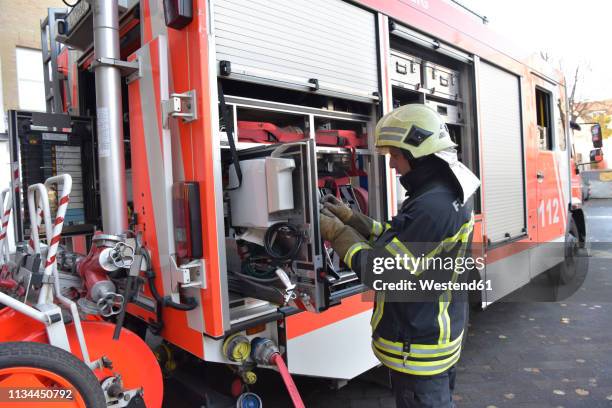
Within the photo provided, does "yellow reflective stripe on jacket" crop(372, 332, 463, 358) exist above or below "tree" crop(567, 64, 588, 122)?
below

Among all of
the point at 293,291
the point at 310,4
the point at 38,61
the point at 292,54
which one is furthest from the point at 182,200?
the point at 38,61

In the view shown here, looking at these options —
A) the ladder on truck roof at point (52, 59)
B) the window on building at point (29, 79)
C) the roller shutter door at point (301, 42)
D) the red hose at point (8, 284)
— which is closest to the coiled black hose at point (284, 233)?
the roller shutter door at point (301, 42)

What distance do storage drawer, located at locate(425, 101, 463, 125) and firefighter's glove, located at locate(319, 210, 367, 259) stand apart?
2132 mm

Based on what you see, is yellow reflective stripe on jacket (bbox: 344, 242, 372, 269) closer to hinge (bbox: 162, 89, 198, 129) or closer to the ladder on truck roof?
hinge (bbox: 162, 89, 198, 129)

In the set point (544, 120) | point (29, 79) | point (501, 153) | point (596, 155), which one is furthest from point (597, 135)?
point (29, 79)

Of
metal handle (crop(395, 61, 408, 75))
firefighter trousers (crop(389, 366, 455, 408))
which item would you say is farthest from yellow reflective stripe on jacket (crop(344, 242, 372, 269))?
metal handle (crop(395, 61, 408, 75))

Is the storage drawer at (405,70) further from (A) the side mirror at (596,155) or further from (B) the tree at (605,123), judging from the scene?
(B) the tree at (605,123)

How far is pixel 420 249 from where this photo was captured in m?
1.76

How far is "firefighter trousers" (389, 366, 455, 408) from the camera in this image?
1.80 metres

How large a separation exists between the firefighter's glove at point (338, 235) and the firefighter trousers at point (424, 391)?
555mm


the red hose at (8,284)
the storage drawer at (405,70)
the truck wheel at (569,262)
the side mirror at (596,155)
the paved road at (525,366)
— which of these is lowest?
the paved road at (525,366)

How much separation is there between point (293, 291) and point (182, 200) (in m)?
0.63

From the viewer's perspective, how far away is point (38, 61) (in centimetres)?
1113

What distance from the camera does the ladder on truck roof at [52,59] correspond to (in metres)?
3.39
